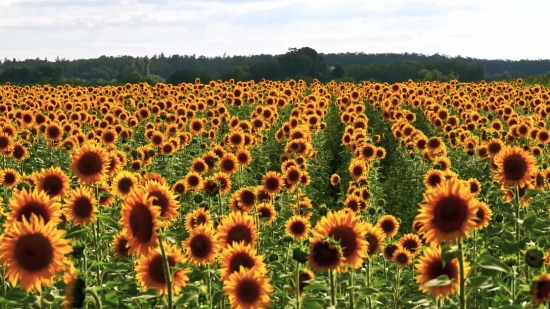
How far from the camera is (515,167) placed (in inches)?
239

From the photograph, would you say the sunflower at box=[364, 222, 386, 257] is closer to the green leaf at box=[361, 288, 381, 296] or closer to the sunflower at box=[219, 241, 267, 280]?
the green leaf at box=[361, 288, 381, 296]

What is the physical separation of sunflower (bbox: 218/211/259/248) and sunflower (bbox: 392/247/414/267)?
208cm

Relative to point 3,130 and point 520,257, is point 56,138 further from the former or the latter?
point 520,257

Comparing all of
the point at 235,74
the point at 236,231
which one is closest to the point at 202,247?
the point at 236,231

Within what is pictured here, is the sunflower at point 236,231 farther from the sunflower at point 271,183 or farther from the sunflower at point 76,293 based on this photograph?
the sunflower at point 271,183

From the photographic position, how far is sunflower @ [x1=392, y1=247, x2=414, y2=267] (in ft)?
22.5

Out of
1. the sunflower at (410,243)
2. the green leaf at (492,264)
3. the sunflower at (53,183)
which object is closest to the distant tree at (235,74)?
the sunflower at (53,183)

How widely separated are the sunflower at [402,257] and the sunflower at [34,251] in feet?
12.1

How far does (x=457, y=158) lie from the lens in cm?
1577

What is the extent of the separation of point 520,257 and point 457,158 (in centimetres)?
926

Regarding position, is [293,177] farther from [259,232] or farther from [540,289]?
[540,289]

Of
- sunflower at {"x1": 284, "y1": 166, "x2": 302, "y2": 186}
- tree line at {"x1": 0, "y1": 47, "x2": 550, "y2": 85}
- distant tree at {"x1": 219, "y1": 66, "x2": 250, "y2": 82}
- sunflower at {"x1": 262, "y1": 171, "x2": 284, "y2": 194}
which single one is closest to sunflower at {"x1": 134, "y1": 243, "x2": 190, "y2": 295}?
sunflower at {"x1": 262, "y1": 171, "x2": 284, "y2": 194}

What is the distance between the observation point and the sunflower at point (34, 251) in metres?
4.13

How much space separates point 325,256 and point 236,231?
1.25m
